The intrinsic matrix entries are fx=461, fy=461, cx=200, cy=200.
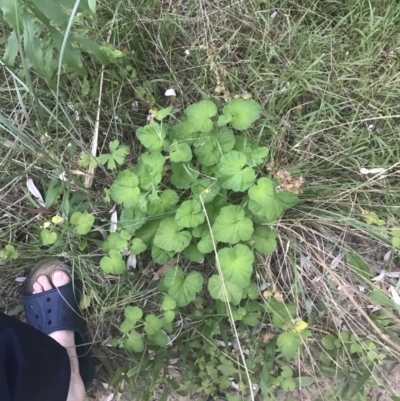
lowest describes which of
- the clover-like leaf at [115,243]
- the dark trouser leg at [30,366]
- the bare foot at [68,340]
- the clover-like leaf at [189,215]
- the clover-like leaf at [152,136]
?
the bare foot at [68,340]

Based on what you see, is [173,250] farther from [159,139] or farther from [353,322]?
[353,322]

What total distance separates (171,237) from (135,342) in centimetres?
31

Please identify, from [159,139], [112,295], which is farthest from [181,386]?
[159,139]

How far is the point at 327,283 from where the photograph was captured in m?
1.28

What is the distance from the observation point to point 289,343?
1.17 m

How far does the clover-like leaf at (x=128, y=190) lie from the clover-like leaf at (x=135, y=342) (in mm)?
352

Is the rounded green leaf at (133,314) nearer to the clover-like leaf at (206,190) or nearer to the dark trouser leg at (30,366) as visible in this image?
the dark trouser leg at (30,366)

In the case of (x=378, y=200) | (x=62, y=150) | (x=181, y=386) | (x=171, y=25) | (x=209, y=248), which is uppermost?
(x=171, y=25)

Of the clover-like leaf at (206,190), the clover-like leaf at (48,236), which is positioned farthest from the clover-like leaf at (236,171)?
the clover-like leaf at (48,236)

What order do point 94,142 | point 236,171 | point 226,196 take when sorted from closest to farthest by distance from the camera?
point 236,171, point 226,196, point 94,142

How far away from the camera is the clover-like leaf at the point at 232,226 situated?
1.08 metres

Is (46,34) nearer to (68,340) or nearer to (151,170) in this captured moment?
(151,170)

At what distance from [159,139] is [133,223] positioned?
23cm

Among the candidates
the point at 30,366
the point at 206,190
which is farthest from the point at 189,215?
the point at 30,366
